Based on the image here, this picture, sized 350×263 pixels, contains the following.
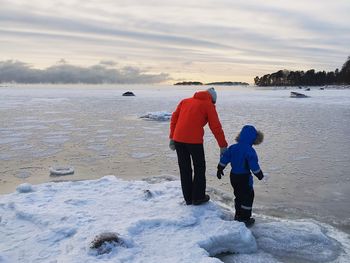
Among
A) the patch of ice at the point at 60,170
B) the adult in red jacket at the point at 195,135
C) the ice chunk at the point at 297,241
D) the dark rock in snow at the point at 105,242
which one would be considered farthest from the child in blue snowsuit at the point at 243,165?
the patch of ice at the point at 60,170

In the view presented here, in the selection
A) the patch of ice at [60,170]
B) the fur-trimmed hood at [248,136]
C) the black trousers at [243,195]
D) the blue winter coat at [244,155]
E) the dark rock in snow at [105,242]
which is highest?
the fur-trimmed hood at [248,136]

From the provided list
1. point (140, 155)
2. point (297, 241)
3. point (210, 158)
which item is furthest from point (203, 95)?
point (140, 155)

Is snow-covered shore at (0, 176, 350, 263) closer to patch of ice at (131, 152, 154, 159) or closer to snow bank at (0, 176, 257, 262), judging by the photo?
snow bank at (0, 176, 257, 262)

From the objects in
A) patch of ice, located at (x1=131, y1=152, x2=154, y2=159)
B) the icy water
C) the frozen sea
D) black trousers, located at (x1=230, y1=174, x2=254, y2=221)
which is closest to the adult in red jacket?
black trousers, located at (x1=230, y1=174, x2=254, y2=221)

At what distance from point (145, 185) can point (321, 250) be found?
2872 mm

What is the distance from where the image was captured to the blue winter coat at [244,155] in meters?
5.07

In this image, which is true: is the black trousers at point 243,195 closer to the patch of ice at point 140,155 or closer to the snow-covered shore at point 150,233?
the snow-covered shore at point 150,233

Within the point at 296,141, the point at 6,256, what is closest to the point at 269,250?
the point at 6,256

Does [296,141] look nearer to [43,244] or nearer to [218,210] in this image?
[218,210]

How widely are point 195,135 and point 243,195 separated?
947 millimetres

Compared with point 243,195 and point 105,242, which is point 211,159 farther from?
point 105,242

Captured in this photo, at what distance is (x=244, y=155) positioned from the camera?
5098 millimetres

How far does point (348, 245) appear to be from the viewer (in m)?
4.75

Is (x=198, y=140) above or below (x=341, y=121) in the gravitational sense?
above
